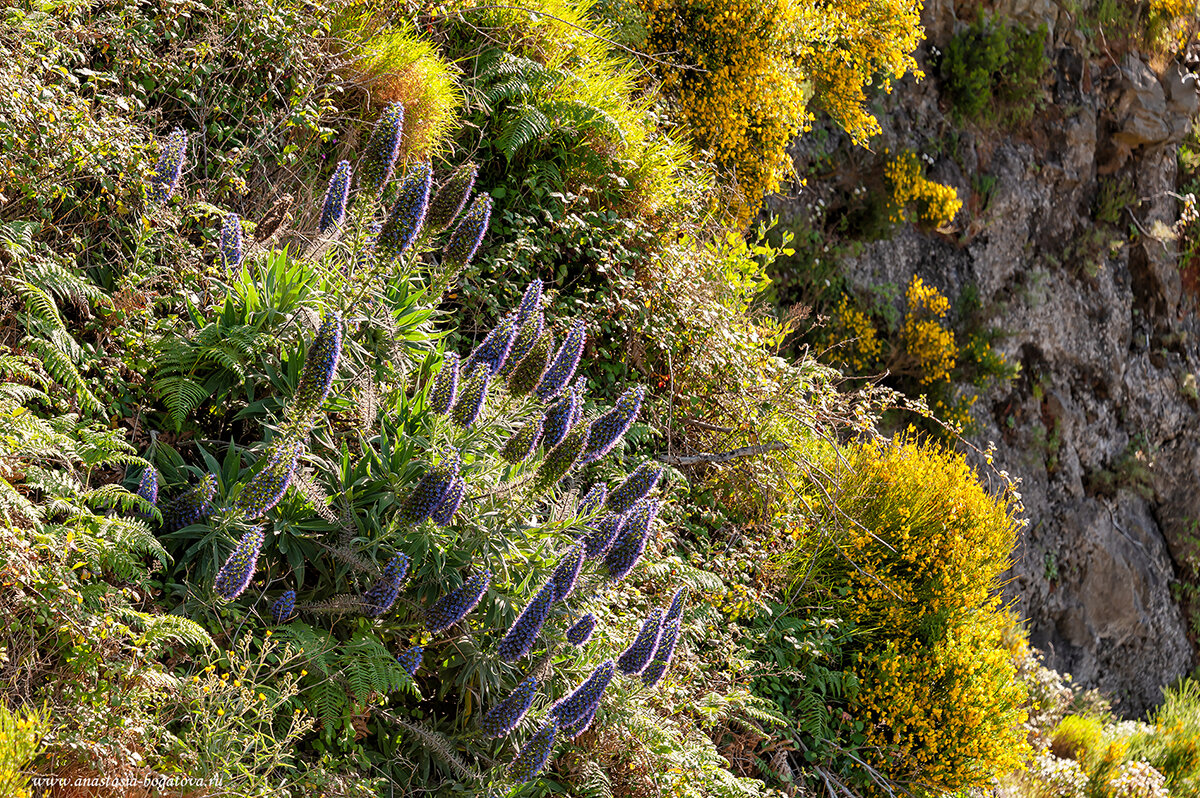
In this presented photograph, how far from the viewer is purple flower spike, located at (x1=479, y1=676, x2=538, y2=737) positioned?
8.91 ft

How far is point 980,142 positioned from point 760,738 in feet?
23.9

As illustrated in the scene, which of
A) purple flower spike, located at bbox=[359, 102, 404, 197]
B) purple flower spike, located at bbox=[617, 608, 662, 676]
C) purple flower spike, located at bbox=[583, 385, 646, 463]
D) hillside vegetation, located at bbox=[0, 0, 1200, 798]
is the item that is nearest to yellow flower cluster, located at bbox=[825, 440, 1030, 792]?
hillside vegetation, located at bbox=[0, 0, 1200, 798]

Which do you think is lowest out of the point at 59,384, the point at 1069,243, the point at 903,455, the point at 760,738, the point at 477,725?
the point at 760,738

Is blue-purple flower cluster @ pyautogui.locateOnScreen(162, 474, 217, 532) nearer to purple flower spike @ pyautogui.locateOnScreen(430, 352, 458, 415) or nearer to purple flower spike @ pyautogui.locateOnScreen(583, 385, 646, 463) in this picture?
purple flower spike @ pyautogui.locateOnScreen(430, 352, 458, 415)

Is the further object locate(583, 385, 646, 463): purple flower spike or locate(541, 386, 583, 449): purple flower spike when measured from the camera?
locate(583, 385, 646, 463): purple flower spike

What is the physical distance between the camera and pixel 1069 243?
9.74 m

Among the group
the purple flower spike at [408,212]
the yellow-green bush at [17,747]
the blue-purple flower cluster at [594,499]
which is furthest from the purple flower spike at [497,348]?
the yellow-green bush at [17,747]

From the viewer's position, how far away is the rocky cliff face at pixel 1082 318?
28.3 ft

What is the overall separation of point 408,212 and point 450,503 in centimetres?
99

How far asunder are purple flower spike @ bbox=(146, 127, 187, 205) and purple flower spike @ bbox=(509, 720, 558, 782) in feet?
7.51

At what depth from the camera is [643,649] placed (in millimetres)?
3014

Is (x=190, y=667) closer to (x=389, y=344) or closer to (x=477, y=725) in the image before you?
(x=477, y=725)

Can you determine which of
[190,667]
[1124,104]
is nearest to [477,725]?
[190,667]

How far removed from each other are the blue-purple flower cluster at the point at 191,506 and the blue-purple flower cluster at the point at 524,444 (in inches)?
34.9
